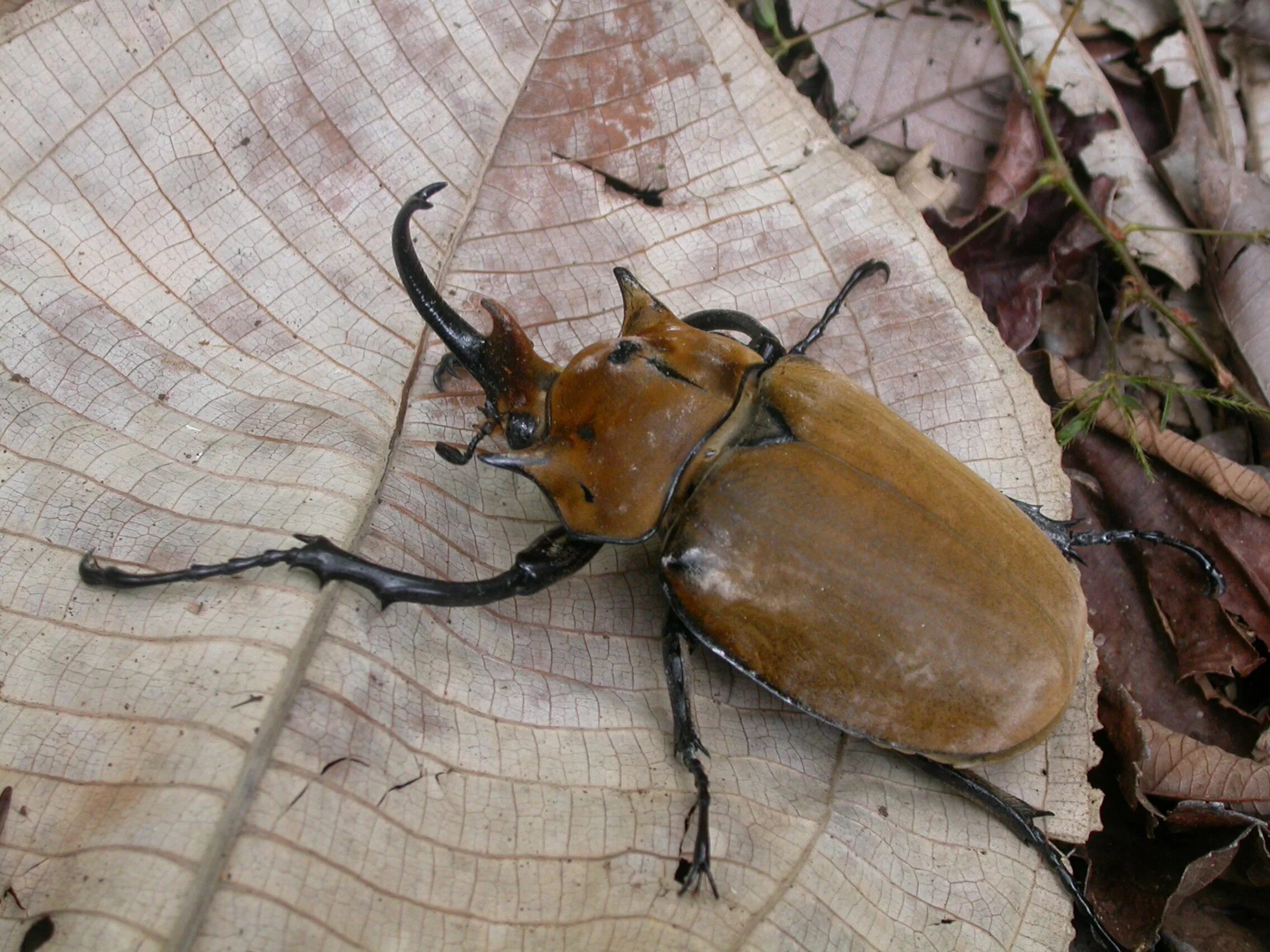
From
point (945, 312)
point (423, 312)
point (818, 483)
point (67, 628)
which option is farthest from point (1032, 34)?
point (67, 628)

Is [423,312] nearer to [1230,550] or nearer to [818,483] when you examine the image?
[818,483]

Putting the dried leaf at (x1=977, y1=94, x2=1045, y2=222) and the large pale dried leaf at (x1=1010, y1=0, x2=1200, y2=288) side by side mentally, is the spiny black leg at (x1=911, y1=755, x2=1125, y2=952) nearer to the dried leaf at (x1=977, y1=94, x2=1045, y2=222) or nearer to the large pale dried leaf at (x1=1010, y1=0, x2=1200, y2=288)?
the dried leaf at (x1=977, y1=94, x2=1045, y2=222)

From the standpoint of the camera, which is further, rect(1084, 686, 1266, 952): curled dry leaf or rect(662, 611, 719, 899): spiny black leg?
rect(1084, 686, 1266, 952): curled dry leaf

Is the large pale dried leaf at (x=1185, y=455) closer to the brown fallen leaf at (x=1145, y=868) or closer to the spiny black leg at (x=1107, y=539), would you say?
the spiny black leg at (x=1107, y=539)

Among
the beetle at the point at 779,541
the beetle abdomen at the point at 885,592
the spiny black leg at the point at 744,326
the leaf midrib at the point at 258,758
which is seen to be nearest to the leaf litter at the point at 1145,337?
the beetle at the point at 779,541

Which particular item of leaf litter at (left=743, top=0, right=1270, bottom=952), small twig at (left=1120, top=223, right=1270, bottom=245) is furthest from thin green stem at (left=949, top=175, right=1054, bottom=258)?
small twig at (left=1120, top=223, right=1270, bottom=245)

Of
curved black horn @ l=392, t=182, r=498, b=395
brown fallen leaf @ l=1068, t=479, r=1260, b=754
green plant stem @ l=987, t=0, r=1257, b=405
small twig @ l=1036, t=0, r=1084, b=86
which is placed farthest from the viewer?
small twig @ l=1036, t=0, r=1084, b=86

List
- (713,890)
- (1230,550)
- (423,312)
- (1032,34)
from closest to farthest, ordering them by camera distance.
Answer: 1. (713,890)
2. (423,312)
3. (1230,550)
4. (1032,34)
